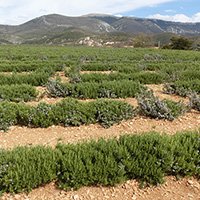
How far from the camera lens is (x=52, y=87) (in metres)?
10.6

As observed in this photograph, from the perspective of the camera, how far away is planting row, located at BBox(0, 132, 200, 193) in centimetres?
488

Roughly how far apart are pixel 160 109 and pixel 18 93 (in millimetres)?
4293

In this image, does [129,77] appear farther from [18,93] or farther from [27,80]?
[18,93]

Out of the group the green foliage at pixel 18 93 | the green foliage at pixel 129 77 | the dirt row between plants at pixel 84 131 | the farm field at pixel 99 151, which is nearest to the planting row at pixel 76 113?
the farm field at pixel 99 151

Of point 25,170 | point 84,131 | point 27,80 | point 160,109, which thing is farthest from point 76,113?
point 27,80

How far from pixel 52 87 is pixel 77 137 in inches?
153

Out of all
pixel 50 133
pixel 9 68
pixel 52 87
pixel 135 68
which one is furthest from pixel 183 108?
pixel 9 68

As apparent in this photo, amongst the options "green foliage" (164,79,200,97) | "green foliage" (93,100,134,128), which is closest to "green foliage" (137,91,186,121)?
"green foliage" (93,100,134,128)

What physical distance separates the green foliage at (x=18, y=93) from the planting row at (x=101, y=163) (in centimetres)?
481

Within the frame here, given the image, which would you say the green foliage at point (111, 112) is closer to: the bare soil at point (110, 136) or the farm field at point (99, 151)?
the farm field at point (99, 151)

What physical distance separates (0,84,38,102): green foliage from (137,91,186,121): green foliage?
345 cm

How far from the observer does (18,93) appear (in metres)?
10.2

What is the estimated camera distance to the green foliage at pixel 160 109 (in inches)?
322

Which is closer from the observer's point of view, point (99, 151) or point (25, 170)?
point (25, 170)
